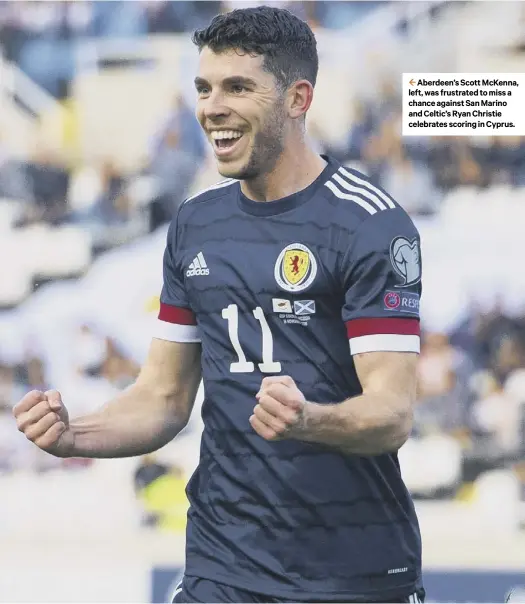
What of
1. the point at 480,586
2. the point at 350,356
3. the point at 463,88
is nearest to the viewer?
the point at 350,356

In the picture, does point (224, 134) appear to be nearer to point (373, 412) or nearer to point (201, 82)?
point (201, 82)

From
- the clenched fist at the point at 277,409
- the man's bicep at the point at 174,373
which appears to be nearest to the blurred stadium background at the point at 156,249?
the man's bicep at the point at 174,373

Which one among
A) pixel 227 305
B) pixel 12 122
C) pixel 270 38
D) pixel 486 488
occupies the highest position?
pixel 12 122

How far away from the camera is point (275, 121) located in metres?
2.50

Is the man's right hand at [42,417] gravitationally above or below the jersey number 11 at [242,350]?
below

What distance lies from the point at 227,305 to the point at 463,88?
11.0 ft

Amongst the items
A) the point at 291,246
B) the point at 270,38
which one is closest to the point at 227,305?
the point at 291,246

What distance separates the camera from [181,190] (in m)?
5.50

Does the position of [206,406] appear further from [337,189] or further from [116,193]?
[116,193]

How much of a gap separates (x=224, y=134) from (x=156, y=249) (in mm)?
3101

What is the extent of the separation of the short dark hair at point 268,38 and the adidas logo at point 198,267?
412 mm
